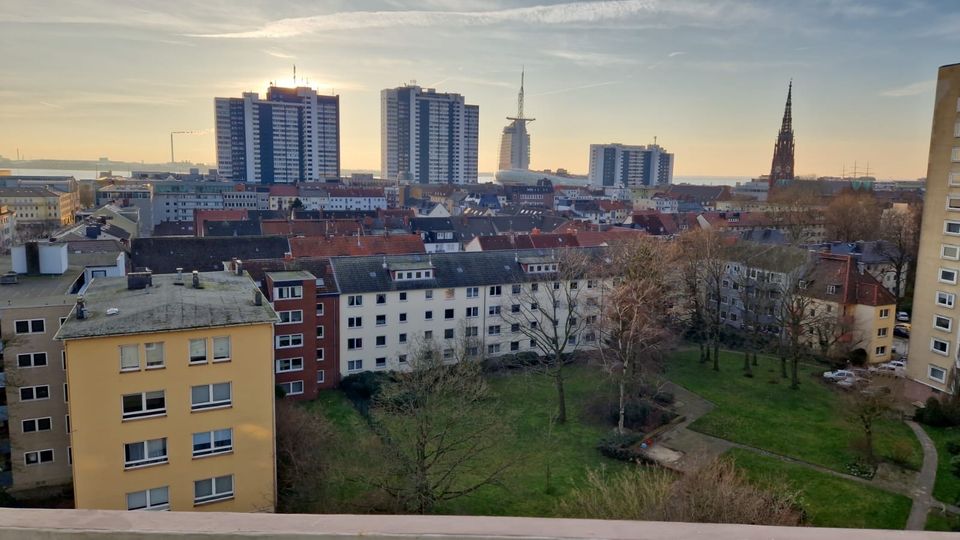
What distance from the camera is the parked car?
30672 millimetres

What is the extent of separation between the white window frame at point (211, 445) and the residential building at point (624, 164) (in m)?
180

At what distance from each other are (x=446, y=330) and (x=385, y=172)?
493 feet

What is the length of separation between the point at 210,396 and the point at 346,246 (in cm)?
2562

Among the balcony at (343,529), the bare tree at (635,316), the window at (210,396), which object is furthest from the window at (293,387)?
the balcony at (343,529)

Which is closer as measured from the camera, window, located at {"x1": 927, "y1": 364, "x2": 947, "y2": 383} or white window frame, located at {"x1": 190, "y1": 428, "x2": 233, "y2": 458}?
white window frame, located at {"x1": 190, "y1": 428, "x2": 233, "y2": 458}

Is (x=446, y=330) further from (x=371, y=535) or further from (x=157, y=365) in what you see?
(x=371, y=535)

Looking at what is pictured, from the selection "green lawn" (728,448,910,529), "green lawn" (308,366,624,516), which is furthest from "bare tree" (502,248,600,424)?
"green lawn" (728,448,910,529)

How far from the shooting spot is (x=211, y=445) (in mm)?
15664

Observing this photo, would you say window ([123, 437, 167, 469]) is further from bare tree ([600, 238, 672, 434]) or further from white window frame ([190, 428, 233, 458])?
bare tree ([600, 238, 672, 434])

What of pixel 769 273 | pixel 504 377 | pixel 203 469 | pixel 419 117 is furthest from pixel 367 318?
pixel 419 117

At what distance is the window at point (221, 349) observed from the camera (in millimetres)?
15680

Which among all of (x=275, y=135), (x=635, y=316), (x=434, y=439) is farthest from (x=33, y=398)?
(x=275, y=135)

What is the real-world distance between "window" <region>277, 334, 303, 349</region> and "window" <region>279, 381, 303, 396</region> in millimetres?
1624

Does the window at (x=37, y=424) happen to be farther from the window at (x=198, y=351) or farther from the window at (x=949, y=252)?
the window at (x=949, y=252)
